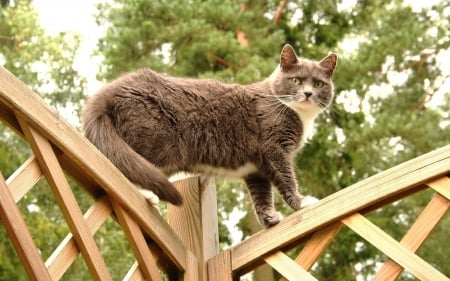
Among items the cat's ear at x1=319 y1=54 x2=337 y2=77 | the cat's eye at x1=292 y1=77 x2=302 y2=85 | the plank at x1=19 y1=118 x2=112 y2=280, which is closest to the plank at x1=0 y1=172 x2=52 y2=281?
the plank at x1=19 y1=118 x2=112 y2=280

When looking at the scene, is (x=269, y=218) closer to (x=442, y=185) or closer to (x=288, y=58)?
(x=442, y=185)

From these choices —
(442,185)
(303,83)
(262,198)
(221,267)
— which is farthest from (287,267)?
(303,83)

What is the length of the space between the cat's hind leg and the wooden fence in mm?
255

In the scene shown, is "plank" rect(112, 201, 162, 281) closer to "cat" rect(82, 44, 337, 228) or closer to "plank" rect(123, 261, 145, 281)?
"plank" rect(123, 261, 145, 281)

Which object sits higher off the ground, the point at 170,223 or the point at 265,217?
the point at 265,217

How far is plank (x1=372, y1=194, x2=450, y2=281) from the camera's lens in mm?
2168

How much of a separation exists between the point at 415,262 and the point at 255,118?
1.14 metres

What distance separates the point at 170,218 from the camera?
267cm

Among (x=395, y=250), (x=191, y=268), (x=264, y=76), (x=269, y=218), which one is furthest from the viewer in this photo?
(x=264, y=76)

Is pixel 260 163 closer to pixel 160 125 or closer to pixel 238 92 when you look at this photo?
pixel 238 92

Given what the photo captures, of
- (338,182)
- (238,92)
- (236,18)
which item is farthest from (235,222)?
(238,92)

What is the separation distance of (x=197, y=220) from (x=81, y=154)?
2.26 ft

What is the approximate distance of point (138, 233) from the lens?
7.40 ft

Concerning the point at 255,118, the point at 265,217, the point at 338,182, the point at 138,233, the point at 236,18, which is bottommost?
the point at 138,233
